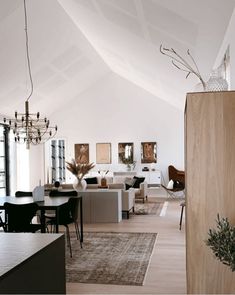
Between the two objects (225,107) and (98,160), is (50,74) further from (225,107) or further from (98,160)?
(225,107)

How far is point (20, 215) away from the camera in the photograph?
448 centimetres

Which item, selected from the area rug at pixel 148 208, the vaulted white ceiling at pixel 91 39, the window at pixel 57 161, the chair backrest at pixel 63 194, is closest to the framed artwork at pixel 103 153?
the window at pixel 57 161

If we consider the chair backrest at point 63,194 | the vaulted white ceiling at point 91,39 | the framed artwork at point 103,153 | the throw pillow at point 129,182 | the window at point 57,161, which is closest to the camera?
the vaulted white ceiling at point 91,39

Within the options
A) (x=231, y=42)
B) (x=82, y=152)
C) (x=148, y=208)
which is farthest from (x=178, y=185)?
(x=231, y=42)

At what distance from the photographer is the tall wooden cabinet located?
2568mm

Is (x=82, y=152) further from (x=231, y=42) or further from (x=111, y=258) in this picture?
(x=231, y=42)

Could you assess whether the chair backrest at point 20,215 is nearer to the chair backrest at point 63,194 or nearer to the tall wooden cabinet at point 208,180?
the chair backrest at point 63,194

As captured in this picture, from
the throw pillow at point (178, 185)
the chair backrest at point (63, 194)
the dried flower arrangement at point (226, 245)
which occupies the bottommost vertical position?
the throw pillow at point (178, 185)

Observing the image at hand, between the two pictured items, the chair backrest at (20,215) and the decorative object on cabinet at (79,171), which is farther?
the decorative object on cabinet at (79,171)

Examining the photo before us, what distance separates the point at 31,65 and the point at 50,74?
3.69 feet

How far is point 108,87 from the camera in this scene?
11828 mm

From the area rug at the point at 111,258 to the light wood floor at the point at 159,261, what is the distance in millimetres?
113

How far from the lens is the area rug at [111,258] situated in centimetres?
398

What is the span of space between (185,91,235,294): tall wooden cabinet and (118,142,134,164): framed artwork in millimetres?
8926
